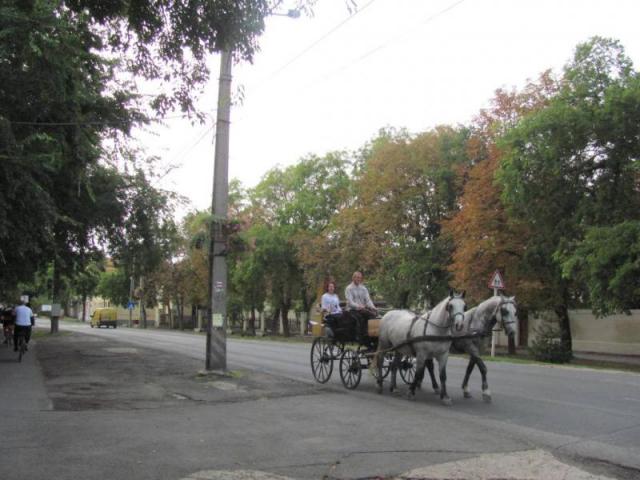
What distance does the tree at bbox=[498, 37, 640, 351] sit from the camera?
24500 mm

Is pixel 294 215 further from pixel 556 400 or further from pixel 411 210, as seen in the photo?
pixel 556 400

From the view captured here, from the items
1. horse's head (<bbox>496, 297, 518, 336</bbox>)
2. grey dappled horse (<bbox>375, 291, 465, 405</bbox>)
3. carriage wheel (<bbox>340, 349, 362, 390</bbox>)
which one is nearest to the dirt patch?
carriage wheel (<bbox>340, 349, 362, 390</bbox>)

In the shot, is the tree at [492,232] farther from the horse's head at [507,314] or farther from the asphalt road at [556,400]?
the horse's head at [507,314]

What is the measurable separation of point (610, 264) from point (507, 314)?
13.6m

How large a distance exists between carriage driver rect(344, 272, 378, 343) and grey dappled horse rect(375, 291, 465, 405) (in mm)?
673

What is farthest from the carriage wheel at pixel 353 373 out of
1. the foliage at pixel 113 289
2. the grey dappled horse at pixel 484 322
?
the foliage at pixel 113 289

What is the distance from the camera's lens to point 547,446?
26.2ft

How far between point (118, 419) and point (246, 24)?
584 centimetres

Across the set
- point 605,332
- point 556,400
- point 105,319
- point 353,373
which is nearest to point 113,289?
point 105,319

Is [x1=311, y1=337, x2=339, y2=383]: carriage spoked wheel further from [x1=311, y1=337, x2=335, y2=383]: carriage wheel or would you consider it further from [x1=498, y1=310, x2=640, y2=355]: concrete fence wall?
[x1=498, y1=310, x2=640, y2=355]: concrete fence wall

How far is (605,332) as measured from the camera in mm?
33719

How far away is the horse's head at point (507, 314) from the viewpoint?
10.6 m

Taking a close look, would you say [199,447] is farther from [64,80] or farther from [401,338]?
[64,80]

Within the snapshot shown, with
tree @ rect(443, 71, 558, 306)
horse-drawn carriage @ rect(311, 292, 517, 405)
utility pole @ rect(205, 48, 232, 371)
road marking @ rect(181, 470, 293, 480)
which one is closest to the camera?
road marking @ rect(181, 470, 293, 480)
